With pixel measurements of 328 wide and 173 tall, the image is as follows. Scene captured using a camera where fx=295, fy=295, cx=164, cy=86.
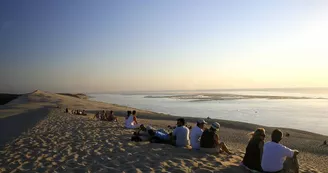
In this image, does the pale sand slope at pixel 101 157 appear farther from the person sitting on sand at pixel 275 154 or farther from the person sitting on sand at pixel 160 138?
the person sitting on sand at pixel 275 154

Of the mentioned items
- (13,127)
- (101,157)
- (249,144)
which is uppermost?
(249,144)

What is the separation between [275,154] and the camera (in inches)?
285

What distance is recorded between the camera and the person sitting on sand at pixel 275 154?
7133 mm

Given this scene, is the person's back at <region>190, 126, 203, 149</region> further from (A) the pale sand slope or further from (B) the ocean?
→ (B) the ocean

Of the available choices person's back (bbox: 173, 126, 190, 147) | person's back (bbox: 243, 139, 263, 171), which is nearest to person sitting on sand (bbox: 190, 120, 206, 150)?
person's back (bbox: 173, 126, 190, 147)

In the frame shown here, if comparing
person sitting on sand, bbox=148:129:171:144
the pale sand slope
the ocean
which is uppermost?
person sitting on sand, bbox=148:129:171:144

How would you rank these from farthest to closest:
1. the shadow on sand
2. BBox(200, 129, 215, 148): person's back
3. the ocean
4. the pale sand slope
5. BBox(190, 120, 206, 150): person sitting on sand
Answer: the ocean < the shadow on sand < BBox(190, 120, 206, 150): person sitting on sand < BBox(200, 129, 215, 148): person's back < the pale sand slope


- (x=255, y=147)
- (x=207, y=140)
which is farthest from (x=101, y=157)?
(x=255, y=147)

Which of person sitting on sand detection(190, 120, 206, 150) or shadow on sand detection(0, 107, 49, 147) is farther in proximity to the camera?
shadow on sand detection(0, 107, 49, 147)

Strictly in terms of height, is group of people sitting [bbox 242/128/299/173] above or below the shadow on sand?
above

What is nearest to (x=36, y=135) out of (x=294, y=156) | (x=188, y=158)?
(x=188, y=158)

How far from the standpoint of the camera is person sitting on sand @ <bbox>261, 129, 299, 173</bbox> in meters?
7.13

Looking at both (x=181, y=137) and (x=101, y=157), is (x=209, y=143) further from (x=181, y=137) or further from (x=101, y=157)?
(x=101, y=157)

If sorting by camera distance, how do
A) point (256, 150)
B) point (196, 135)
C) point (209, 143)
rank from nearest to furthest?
point (256, 150) → point (209, 143) → point (196, 135)
